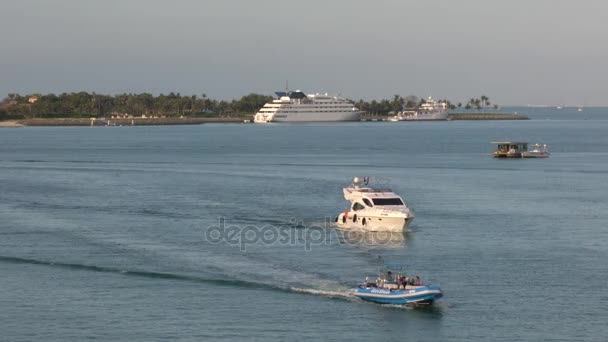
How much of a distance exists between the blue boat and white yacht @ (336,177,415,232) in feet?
66.8

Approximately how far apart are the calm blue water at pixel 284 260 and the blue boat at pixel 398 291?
0.62m

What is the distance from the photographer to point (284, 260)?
65.4 meters

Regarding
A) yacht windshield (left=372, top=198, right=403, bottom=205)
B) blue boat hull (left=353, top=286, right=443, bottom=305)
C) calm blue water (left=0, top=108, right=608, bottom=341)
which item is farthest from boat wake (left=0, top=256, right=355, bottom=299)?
yacht windshield (left=372, top=198, right=403, bottom=205)

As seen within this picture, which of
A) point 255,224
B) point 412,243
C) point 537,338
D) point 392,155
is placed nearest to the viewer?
point 537,338

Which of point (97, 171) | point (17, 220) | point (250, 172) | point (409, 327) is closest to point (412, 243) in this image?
point (409, 327)

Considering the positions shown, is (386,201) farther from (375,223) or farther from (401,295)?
(401,295)

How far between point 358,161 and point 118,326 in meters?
109

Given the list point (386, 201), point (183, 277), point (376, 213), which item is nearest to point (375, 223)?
point (376, 213)

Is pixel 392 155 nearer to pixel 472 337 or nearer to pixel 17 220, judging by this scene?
pixel 17 220

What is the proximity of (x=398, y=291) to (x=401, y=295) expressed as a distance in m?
0.29

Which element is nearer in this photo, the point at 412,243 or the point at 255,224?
the point at 412,243

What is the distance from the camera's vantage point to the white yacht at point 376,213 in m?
76.2

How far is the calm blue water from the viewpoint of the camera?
166 feet

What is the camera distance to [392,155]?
17438 centimetres
